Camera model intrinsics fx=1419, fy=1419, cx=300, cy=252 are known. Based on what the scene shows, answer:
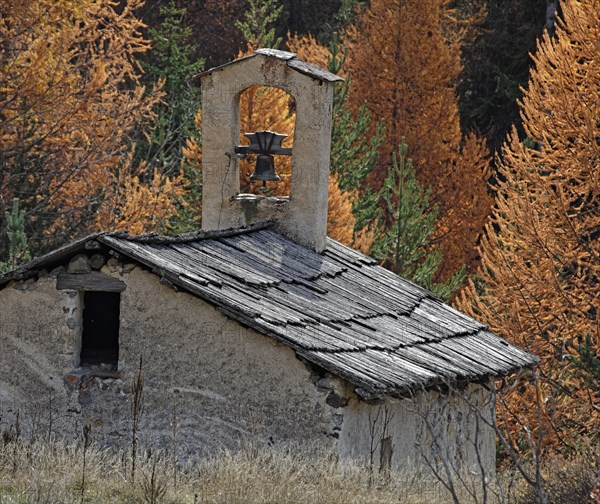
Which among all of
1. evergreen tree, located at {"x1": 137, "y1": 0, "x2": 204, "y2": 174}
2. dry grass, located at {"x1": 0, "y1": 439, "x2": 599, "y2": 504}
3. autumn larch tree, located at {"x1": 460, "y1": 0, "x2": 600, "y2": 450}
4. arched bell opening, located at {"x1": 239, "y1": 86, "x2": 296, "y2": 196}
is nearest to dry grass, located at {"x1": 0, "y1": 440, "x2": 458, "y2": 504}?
dry grass, located at {"x1": 0, "y1": 439, "x2": 599, "y2": 504}

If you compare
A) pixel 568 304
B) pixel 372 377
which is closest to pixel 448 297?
pixel 568 304

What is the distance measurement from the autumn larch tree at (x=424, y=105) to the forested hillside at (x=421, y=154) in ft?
0.12

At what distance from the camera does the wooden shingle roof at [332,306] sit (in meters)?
11.2

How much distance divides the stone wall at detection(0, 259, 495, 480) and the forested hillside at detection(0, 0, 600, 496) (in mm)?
1694

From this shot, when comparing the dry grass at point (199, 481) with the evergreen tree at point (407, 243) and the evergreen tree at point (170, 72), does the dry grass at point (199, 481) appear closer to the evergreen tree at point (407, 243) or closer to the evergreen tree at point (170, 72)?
the evergreen tree at point (407, 243)

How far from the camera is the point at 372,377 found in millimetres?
10977

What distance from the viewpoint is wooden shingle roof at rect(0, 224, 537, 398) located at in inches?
442

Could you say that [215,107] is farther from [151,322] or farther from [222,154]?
[151,322]

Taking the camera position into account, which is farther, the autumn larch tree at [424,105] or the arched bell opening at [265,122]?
the autumn larch tree at [424,105]

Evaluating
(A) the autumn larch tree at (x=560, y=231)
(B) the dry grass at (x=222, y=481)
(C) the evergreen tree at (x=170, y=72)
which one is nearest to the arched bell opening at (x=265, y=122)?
(A) the autumn larch tree at (x=560, y=231)

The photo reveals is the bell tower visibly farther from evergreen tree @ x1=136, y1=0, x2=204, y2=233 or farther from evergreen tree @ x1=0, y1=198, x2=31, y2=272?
evergreen tree @ x1=136, y1=0, x2=204, y2=233

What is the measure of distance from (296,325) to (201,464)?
5.22ft

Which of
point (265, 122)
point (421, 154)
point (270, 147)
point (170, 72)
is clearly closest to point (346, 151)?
point (265, 122)

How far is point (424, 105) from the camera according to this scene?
3064 cm
